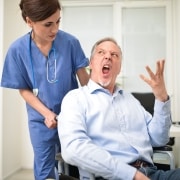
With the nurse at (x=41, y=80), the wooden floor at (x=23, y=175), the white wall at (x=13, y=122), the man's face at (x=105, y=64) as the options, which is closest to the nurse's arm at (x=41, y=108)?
the nurse at (x=41, y=80)

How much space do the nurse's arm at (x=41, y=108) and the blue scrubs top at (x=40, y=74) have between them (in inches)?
1.3

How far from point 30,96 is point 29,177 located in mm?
2211

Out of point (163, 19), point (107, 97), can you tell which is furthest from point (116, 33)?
point (107, 97)

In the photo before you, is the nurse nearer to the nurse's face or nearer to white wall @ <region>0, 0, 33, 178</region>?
the nurse's face

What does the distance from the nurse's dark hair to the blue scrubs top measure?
0.78 ft

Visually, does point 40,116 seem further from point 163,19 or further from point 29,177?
point 163,19

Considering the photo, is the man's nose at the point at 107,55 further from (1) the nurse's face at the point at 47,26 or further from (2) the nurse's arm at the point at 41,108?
(2) the nurse's arm at the point at 41,108

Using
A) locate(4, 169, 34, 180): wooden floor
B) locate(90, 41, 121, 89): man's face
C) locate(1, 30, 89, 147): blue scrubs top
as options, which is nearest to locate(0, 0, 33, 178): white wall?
locate(4, 169, 34, 180): wooden floor

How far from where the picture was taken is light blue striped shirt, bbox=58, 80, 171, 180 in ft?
3.81

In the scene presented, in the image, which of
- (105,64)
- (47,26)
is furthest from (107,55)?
(47,26)

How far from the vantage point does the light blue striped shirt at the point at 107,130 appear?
1162 millimetres

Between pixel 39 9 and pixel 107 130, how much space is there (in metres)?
0.65

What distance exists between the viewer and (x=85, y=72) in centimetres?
165

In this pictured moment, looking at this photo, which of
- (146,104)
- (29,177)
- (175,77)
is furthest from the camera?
(175,77)
